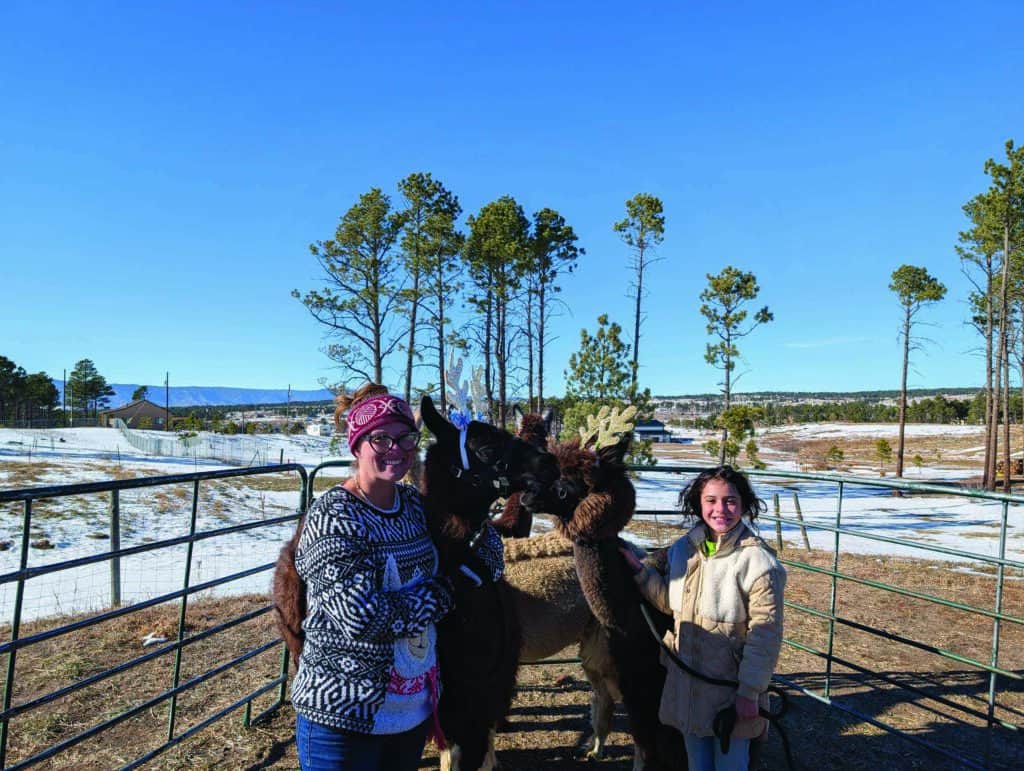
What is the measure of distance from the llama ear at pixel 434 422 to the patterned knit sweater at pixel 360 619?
27.0 inches

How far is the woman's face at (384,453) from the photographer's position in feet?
6.77

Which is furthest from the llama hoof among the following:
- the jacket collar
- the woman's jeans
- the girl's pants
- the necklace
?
the necklace

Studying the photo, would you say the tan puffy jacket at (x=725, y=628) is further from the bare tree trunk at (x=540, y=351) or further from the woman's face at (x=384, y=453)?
the bare tree trunk at (x=540, y=351)

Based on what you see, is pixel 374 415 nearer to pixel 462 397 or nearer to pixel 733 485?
pixel 462 397

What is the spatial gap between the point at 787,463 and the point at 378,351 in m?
30.6

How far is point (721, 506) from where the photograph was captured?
2904mm

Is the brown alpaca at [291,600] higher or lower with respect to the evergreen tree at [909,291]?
lower

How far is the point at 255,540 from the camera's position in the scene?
12.9 m

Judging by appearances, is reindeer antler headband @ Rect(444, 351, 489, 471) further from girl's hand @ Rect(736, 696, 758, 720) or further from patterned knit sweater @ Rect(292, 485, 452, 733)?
girl's hand @ Rect(736, 696, 758, 720)

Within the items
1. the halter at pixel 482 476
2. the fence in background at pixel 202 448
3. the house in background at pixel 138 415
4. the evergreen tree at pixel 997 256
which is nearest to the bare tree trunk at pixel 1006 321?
the evergreen tree at pixel 997 256

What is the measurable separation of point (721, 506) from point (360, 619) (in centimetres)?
174

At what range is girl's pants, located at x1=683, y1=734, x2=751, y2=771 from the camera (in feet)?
9.37

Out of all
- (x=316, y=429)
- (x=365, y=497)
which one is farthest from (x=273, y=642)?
(x=316, y=429)

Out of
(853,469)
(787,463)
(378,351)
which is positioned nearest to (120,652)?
(378,351)
